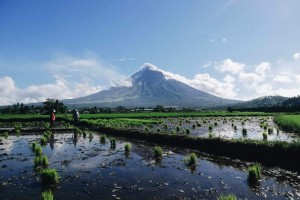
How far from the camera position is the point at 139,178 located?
14781mm

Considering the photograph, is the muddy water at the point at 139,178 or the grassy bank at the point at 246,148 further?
the grassy bank at the point at 246,148

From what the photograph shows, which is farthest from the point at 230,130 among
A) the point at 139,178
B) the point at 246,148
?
the point at 139,178

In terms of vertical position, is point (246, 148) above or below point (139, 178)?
above

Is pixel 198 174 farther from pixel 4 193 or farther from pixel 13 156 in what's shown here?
pixel 13 156

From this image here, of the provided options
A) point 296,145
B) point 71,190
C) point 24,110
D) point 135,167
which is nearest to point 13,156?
point 135,167

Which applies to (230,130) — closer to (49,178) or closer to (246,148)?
(246,148)

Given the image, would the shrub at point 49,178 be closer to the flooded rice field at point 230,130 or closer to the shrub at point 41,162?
the shrub at point 41,162

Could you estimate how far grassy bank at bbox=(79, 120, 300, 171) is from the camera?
17.0 metres

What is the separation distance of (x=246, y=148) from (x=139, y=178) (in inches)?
303

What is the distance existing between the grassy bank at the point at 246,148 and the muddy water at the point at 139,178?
1079 millimetres

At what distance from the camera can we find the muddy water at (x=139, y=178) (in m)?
12.3

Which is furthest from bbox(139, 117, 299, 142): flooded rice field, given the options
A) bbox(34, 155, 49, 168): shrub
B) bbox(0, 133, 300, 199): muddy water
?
bbox(34, 155, 49, 168): shrub

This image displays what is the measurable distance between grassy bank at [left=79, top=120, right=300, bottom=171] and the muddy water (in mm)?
1079

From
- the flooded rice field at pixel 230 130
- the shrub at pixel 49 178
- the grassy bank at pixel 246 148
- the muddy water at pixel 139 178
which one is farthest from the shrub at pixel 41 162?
the flooded rice field at pixel 230 130
